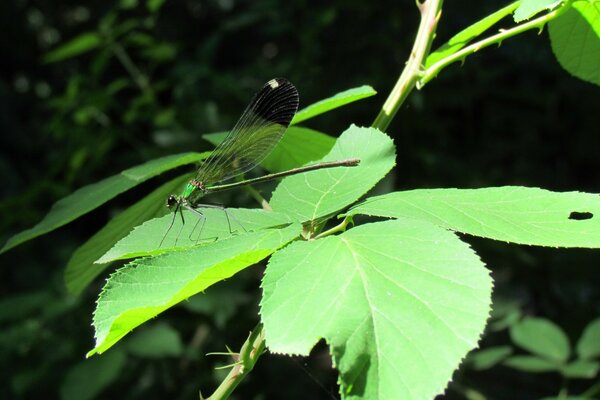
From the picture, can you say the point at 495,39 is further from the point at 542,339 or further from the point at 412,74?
the point at 542,339

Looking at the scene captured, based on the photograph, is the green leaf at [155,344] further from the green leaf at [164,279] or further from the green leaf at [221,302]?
the green leaf at [164,279]

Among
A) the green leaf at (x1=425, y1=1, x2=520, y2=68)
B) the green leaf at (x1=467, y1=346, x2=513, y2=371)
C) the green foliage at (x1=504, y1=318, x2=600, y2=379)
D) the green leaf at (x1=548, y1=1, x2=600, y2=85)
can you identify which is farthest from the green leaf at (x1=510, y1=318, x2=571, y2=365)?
the green leaf at (x1=425, y1=1, x2=520, y2=68)

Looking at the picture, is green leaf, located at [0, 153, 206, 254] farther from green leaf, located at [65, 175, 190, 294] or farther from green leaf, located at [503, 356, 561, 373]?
green leaf, located at [503, 356, 561, 373]

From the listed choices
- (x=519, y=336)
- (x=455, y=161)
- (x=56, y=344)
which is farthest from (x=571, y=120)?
Result: (x=56, y=344)

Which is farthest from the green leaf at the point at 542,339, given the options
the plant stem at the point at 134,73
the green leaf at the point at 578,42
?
the plant stem at the point at 134,73

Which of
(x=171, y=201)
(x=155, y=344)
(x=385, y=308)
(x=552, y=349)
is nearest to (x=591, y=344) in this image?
(x=552, y=349)

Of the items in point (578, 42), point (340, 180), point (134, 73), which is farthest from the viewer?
point (134, 73)

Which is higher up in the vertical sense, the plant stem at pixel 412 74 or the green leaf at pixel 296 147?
the plant stem at pixel 412 74
